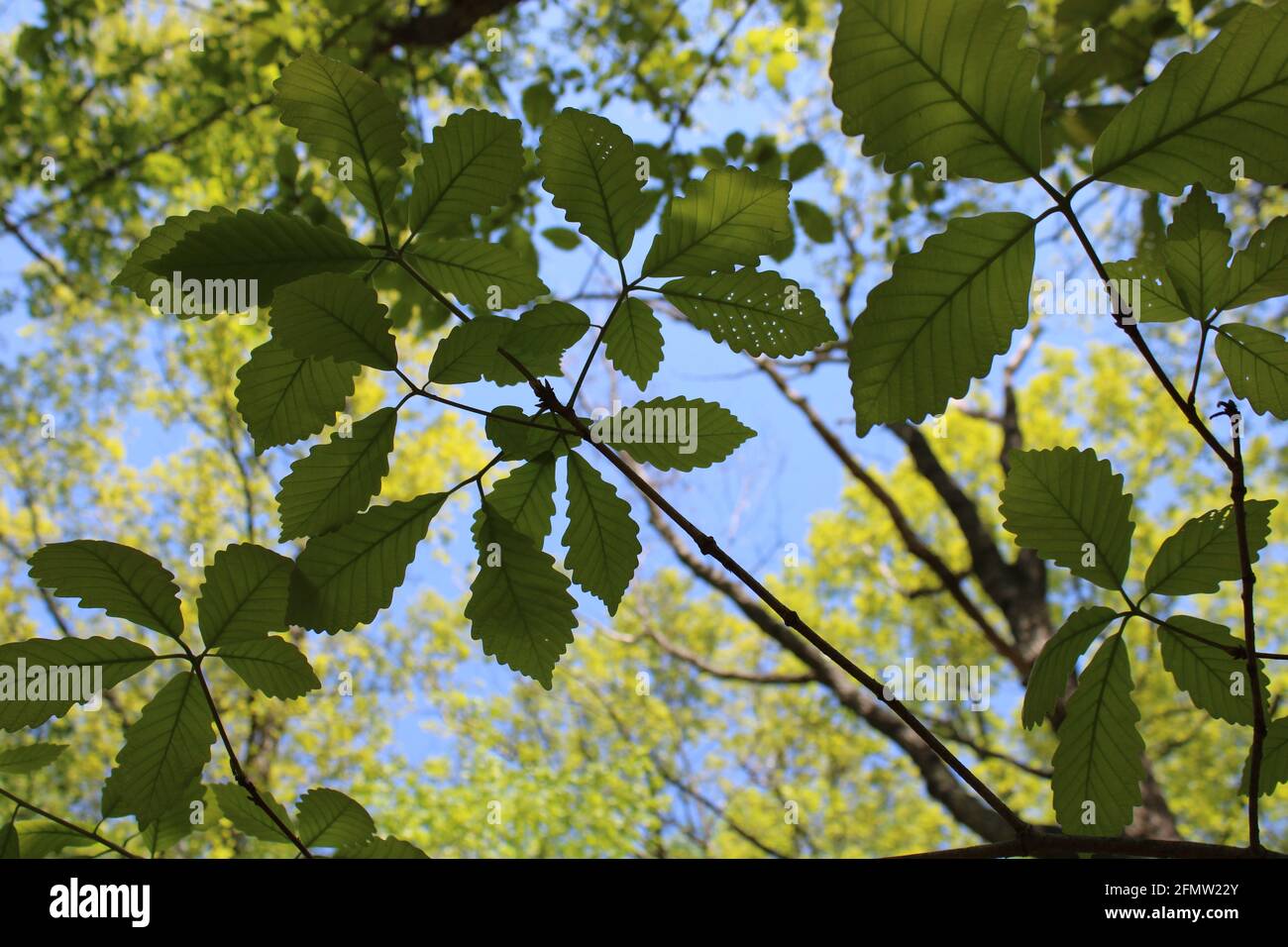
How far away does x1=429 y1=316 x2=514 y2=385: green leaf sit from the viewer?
722 millimetres

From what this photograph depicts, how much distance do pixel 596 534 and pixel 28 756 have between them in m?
0.72

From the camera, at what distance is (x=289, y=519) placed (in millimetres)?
733

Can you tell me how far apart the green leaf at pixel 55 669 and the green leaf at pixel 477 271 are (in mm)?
431

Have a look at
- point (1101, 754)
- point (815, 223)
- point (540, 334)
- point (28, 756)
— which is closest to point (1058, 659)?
point (1101, 754)

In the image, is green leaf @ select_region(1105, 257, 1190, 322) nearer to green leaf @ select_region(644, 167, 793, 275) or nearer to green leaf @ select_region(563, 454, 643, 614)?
green leaf @ select_region(644, 167, 793, 275)

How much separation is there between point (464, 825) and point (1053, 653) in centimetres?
871

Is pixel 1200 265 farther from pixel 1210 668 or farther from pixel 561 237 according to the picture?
pixel 561 237

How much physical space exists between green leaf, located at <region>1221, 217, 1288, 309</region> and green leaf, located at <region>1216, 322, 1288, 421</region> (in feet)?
0.09

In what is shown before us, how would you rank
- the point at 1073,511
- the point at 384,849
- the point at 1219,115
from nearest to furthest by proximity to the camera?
the point at 1219,115
the point at 1073,511
the point at 384,849

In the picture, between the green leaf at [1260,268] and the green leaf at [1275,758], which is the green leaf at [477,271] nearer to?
the green leaf at [1260,268]

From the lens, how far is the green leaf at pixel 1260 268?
674 mm

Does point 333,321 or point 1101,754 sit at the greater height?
point 333,321

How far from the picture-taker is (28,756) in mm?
928

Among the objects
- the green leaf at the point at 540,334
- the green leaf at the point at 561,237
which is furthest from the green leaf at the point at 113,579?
the green leaf at the point at 561,237
